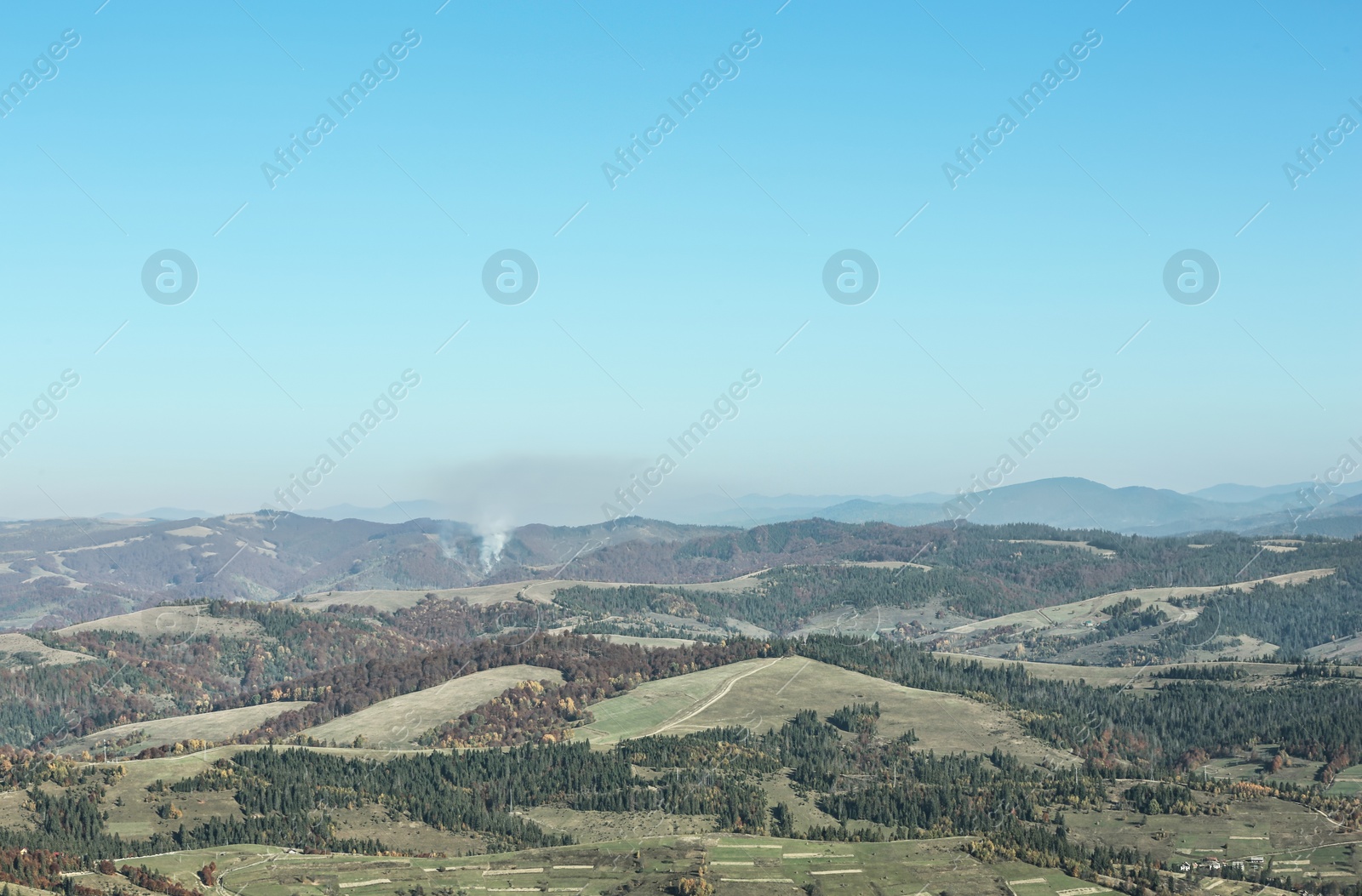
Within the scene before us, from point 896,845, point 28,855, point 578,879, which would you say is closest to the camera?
point 28,855

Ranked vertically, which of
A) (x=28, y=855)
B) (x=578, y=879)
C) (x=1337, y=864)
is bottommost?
(x=1337, y=864)

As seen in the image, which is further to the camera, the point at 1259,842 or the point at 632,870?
the point at 1259,842

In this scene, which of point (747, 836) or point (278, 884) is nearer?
point (278, 884)

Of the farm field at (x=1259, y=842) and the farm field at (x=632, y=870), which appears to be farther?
the farm field at (x=1259, y=842)

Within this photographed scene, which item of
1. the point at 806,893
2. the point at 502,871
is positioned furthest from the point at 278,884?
the point at 806,893

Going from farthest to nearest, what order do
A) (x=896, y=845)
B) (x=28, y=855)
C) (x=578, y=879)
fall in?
1. (x=896, y=845)
2. (x=578, y=879)
3. (x=28, y=855)

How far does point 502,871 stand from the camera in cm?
17025

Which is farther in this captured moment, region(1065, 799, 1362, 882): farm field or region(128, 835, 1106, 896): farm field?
region(1065, 799, 1362, 882): farm field

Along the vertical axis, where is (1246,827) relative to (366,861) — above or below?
below

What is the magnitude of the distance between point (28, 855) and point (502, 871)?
5730cm

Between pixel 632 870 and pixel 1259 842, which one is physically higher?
pixel 632 870

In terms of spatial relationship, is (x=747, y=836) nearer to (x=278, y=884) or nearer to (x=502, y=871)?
(x=502, y=871)

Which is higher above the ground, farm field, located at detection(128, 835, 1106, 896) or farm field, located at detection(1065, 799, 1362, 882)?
farm field, located at detection(128, 835, 1106, 896)

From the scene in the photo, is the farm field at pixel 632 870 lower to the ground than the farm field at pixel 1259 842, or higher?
higher
